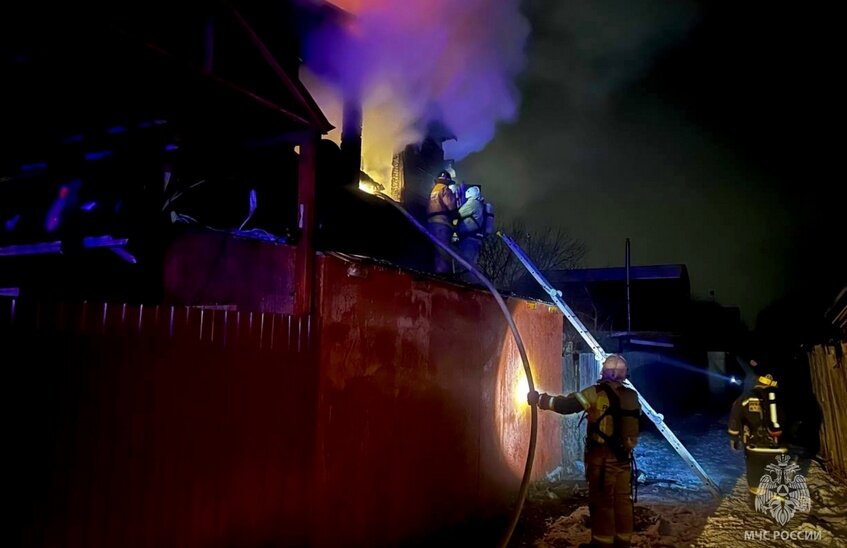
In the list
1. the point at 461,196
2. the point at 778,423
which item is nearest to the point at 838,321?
the point at 778,423

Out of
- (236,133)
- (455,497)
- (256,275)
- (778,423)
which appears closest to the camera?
Result: (256,275)

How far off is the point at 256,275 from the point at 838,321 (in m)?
11.4

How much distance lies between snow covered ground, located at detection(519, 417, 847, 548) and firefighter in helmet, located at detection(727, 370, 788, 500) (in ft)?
2.04

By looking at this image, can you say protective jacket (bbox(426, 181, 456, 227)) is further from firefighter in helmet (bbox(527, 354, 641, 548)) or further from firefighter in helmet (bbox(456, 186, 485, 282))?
firefighter in helmet (bbox(527, 354, 641, 548))

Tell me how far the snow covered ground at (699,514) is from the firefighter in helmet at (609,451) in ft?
2.33

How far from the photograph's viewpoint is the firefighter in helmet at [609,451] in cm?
552

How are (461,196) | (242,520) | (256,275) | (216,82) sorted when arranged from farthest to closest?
(461,196) < (256,275) < (216,82) < (242,520)

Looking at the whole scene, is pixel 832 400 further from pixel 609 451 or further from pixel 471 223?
pixel 471 223

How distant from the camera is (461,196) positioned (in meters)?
9.41

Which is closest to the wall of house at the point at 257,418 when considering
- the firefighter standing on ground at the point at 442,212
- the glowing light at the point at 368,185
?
the firefighter standing on ground at the point at 442,212

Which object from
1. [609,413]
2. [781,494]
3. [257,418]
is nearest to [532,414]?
[609,413]

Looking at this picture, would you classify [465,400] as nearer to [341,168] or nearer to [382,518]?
[382,518]

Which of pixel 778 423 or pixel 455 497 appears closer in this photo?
pixel 455 497

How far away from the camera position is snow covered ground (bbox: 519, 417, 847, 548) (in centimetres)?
629
